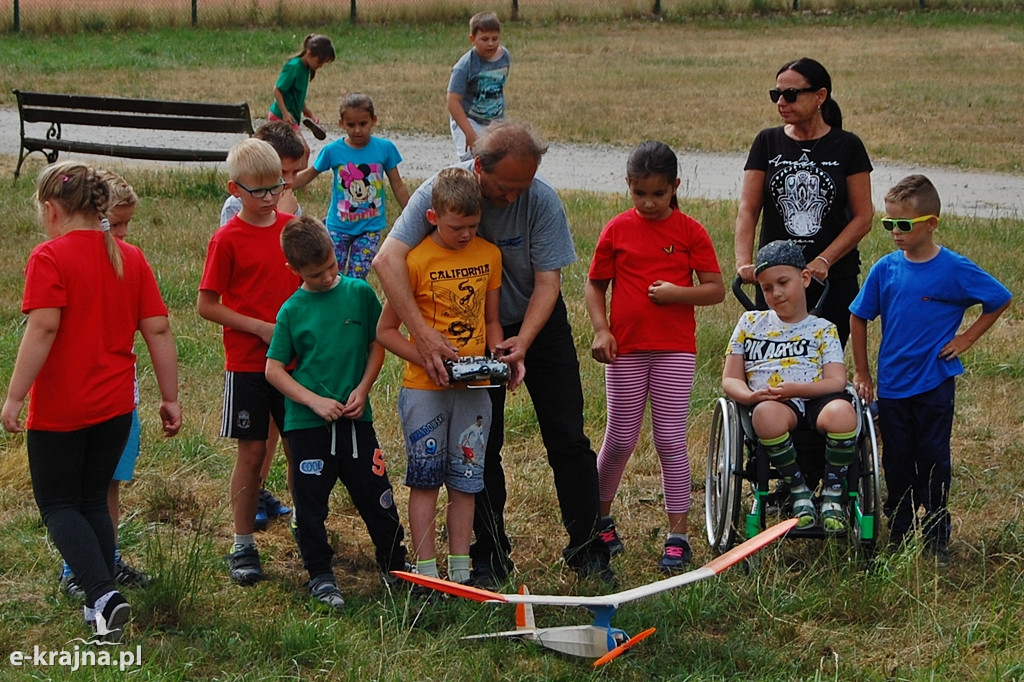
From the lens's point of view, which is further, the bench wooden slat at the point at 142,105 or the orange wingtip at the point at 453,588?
the bench wooden slat at the point at 142,105

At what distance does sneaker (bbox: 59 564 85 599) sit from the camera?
4.38 m

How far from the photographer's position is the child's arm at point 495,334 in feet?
14.5

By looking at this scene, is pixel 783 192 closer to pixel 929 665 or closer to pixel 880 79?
pixel 929 665

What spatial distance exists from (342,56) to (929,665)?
22.7 meters

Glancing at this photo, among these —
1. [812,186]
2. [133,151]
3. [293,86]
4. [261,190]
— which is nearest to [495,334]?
[261,190]

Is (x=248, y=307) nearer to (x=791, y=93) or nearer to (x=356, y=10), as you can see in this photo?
(x=791, y=93)

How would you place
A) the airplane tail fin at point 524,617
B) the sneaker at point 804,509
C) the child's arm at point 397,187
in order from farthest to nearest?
the child's arm at point 397,187 → the sneaker at point 804,509 → the airplane tail fin at point 524,617

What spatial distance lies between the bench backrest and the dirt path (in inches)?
42.4

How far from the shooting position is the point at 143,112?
43.5ft

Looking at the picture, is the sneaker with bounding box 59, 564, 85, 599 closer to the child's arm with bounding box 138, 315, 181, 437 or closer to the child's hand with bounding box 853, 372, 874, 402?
the child's arm with bounding box 138, 315, 181, 437

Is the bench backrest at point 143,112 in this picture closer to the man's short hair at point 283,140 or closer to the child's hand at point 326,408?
Result: the man's short hair at point 283,140

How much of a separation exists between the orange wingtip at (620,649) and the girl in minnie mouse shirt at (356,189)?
12.7ft

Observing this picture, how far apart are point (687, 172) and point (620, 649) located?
10696 millimetres

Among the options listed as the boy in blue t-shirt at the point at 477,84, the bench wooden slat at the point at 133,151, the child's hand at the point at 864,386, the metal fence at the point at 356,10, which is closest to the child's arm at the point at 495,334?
the child's hand at the point at 864,386
